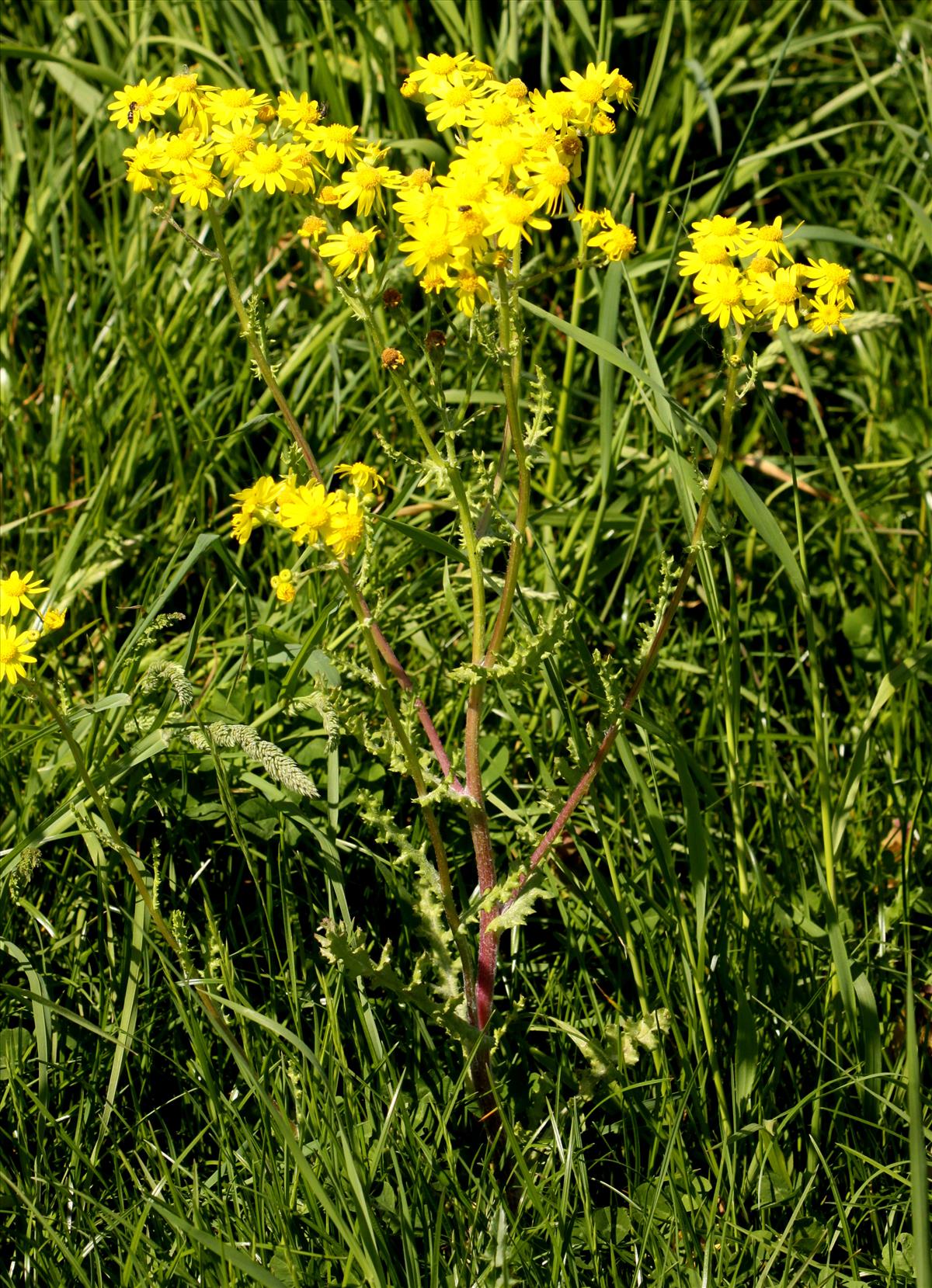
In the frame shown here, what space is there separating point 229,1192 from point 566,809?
78cm

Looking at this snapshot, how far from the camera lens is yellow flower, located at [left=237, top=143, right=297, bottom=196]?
1706 mm

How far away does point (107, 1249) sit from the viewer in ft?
6.10

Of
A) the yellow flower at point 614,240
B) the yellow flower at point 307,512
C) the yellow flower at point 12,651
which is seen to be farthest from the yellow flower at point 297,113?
the yellow flower at point 12,651

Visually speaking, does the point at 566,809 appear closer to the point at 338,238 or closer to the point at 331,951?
the point at 331,951

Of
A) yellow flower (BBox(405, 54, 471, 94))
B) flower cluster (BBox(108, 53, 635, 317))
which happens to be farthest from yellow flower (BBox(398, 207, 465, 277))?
yellow flower (BBox(405, 54, 471, 94))

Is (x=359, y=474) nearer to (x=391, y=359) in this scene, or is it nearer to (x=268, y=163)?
(x=391, y=359)

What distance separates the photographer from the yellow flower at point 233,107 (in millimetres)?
1762

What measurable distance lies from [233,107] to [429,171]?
12.6 inches

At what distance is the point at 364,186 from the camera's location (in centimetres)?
169

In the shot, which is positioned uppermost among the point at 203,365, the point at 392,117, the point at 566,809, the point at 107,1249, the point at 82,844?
the point at 392,117

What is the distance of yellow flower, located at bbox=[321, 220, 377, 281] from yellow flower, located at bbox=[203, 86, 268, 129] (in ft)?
0.79

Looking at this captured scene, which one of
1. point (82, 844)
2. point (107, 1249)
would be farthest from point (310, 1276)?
point (82, 844)

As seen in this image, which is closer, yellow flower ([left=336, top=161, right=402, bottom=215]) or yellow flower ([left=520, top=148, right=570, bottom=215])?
yellow flower ([left=520, top=148, right=570, bottom=215])

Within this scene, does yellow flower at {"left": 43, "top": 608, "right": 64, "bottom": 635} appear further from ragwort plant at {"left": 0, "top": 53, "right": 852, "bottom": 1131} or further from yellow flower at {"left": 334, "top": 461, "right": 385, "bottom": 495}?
yellow flower at {"left": 334, "top": 461, "right": 385, "bottom": 495}
